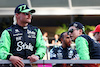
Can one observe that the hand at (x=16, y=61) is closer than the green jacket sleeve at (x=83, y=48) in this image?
Yes

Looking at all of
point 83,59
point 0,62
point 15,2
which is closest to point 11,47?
point 0,62

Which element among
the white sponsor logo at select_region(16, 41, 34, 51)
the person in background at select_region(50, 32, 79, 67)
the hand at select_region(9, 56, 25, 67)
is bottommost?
the hand at select_region(9, 56, 25, 67)

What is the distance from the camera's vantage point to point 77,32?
4.82 metres

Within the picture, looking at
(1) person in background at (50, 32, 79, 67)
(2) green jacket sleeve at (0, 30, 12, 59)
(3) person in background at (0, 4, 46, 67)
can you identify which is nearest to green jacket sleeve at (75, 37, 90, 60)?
(3) person in background at (0, 4, 46, 67)

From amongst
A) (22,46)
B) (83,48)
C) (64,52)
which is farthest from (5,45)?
(64,52)

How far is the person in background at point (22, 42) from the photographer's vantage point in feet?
13.8

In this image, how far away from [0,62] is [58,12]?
913 cm

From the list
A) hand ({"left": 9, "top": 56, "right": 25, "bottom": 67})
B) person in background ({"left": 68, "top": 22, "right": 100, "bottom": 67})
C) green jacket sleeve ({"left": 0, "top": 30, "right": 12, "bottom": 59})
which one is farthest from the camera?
person in background ({"left": 68, "top": 22, "right": 100, "bottom": 67})

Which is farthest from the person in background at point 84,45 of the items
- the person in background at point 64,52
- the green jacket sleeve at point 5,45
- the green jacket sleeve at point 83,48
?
the green jacket sleeve at point 5,45

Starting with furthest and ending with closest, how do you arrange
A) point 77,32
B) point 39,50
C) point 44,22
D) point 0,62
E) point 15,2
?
1. point 44,22
2. point 15,2
3. point 77,32
4. point 39,50
5. point 0,62

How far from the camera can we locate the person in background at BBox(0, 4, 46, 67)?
165 inches

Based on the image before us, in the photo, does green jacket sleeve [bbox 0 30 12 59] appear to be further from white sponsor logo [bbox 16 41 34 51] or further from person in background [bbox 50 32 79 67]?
person in background [bbox 50 32 79 67]

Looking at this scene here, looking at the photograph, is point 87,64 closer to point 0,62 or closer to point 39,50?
point 39,50

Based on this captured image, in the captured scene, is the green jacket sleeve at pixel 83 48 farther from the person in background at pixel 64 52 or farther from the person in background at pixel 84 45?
the person in background at pixel 64 52
